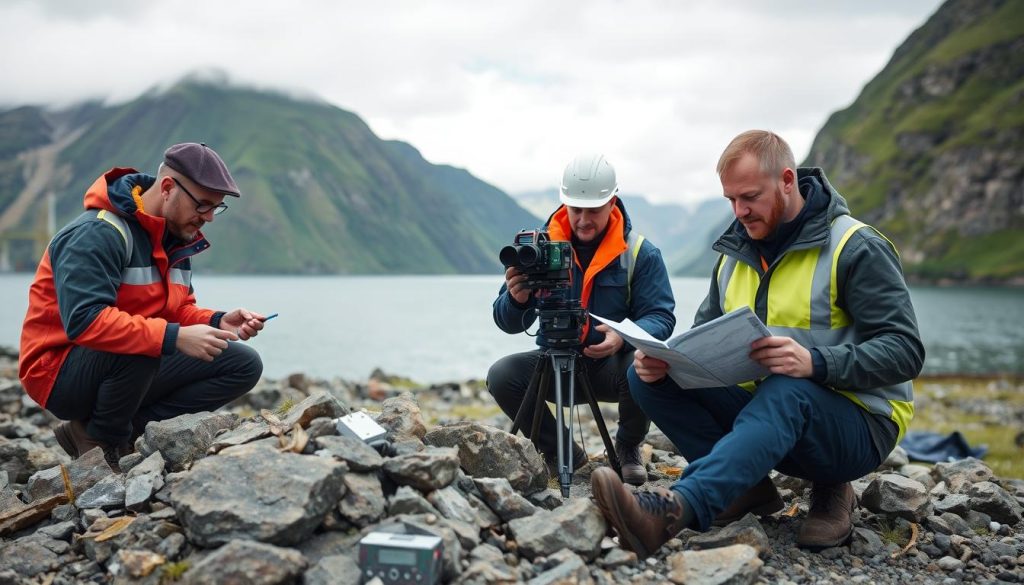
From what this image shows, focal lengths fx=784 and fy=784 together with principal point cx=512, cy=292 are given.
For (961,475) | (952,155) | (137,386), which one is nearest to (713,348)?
(961,475)

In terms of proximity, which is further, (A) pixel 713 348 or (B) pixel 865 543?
(B) pixel 865 543

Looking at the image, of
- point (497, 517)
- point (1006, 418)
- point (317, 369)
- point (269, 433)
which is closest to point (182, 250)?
point (269, 433)

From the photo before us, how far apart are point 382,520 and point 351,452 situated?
446mm

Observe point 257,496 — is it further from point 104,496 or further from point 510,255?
point 510,255

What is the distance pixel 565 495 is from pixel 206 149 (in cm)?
335

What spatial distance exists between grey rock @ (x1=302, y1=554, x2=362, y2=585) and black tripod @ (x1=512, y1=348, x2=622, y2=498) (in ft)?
6.64

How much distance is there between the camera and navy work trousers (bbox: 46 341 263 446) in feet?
16.9

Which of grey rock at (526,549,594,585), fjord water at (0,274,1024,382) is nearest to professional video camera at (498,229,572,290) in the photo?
grey rock at (526,549,594,585)

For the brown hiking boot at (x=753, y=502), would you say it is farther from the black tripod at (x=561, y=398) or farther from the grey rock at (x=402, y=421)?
the grey rock at (x=402, y=421)

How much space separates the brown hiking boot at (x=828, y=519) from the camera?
455 centimetres

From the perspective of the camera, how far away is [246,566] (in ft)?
11.1

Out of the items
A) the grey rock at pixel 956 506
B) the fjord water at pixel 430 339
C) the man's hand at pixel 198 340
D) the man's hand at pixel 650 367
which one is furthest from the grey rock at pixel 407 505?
the fjord water at pixel 430 339

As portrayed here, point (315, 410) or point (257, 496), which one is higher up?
point (315, 410)

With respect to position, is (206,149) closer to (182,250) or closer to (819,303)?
(182,250)
